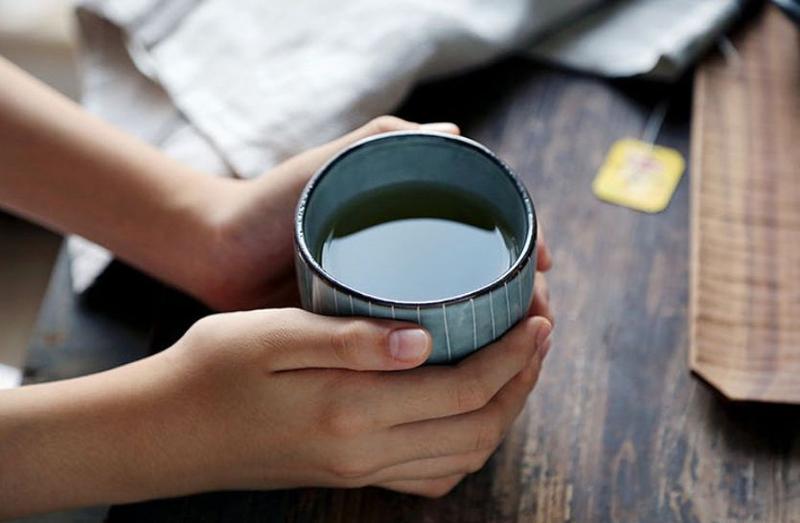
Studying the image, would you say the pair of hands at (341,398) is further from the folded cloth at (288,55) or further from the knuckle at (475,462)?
the folded cloth at (288,55)

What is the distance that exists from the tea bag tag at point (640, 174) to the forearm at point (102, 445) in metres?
0.40

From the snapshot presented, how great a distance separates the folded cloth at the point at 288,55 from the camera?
2.83 feet

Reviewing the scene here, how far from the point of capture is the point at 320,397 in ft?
1.95

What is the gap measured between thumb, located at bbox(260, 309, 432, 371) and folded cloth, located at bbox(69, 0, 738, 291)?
0.29 m

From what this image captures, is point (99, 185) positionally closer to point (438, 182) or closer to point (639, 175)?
point (438, 182)

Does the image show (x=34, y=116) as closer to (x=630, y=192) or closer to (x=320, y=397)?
(x=320, y=397)

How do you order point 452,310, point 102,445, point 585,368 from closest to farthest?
1. point 452,310
2. point 102,445
3. point 585,368

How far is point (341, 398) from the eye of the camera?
1.93 feet

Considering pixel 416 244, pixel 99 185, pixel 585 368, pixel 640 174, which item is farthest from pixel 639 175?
pixel 99 185

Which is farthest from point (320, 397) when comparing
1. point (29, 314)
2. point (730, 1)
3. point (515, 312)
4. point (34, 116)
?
point (29, 314)

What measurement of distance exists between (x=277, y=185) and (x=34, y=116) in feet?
0.67

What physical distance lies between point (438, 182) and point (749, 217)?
30 cm

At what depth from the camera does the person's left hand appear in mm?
713

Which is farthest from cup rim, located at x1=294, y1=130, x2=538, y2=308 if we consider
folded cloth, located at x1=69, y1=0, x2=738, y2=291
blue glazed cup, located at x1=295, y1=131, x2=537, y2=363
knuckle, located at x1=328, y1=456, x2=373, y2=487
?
folded cloth, located at x1=69, y1=0, x2=738, y2=291
